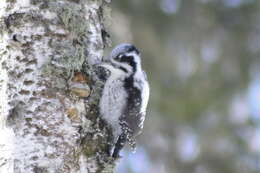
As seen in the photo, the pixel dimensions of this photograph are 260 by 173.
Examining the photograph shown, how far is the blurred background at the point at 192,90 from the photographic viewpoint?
10773 millimetres

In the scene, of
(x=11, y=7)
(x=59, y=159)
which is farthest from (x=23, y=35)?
(x=59, y=159)

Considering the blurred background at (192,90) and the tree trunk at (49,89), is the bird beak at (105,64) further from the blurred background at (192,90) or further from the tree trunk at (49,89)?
the blurred background at (192,90)

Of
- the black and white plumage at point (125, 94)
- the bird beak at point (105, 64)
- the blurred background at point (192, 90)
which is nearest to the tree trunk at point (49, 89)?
the bird beak at point (105, 64)

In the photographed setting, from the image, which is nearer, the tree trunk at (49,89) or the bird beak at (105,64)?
the tree trunk at (49,89)

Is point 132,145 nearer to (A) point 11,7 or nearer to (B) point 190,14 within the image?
(A) point 11,7

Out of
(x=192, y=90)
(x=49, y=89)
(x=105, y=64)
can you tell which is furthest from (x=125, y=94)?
(x=192, y=90)

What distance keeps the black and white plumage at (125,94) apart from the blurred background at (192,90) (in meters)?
5.96

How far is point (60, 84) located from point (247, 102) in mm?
7410

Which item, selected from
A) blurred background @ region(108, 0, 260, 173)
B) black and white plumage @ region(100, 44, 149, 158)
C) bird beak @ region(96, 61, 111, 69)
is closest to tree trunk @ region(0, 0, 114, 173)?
bird beak @ region(96, 61, 111, 69)

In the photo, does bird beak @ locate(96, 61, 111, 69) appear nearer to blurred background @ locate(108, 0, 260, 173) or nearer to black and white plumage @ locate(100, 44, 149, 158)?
black and white plumage @ locate(100, 44, 149, 158)

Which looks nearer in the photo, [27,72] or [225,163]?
[27,72]

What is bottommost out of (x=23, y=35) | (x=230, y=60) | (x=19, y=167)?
(x=19, y=167)

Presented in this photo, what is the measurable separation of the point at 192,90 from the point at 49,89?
718cm

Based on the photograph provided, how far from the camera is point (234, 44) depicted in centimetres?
1138
